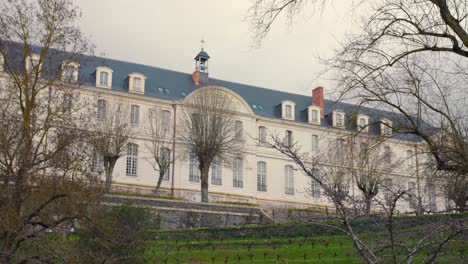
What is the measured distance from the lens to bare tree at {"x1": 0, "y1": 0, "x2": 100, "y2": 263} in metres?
12.8

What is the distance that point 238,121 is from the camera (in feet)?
136

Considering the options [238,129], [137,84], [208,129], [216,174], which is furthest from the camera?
[238,129]

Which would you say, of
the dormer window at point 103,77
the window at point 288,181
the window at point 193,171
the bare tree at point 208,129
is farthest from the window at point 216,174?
the dormer window at point 103,77

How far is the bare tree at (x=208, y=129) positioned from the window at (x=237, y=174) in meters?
1.51

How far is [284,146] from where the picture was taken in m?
5.35

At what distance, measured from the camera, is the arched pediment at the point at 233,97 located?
39000 mm

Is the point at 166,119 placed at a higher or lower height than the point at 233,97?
lower

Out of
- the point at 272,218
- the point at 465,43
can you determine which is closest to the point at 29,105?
the point at 465,43

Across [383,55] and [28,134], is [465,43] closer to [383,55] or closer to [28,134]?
[383,55]

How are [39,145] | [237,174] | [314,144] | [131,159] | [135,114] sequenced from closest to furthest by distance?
1. [39,145]
2. [131,159]
3. [135,114]
4. [237,174]
5. [314,144]

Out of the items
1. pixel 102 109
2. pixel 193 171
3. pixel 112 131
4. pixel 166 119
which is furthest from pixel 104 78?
pixel 193 171

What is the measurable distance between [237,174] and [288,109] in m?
7.36

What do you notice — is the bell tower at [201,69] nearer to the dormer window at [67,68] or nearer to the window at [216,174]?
the window at [216,174]

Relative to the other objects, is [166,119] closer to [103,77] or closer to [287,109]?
[103,77]
